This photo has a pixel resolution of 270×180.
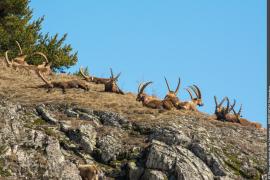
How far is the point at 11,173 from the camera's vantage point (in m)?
25.3

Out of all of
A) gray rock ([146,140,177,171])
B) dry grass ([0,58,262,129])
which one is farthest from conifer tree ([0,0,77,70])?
gray rock ([146,140,177,171])

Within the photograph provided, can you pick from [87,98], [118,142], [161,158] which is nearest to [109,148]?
[118,142]

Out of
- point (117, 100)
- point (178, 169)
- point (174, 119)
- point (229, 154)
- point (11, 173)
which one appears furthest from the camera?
point (117, 100)

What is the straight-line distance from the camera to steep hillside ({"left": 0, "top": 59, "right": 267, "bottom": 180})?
2656 cm

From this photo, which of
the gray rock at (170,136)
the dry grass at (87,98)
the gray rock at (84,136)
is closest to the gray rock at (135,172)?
the gray rock at (84,136)

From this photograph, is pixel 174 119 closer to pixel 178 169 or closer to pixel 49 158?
pixel 178 169

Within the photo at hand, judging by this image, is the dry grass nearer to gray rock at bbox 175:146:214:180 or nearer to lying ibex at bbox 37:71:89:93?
lying ibex at bbox 37:71:89:93

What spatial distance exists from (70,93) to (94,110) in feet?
15.8

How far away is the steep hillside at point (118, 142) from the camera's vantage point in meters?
26.6

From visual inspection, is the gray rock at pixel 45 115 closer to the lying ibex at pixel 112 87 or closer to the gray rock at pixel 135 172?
the gray rock at pixel 135 172

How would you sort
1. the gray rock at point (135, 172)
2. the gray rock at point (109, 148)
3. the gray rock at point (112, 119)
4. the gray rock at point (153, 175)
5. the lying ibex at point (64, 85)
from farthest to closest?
the lying ibex at point (64, 85) < the gray rock at point (112, 119) < the gray rock at point (109, 148) < the gray rock at point (135, 172) < the gray rock at point (153, 175)

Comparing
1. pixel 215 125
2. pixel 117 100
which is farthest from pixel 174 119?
pixel 117 100

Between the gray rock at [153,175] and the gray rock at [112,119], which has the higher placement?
the gray rock at [112,119]

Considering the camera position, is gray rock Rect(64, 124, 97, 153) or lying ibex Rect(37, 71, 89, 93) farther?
lying ibex Rect(37, 71, 89, 93)
